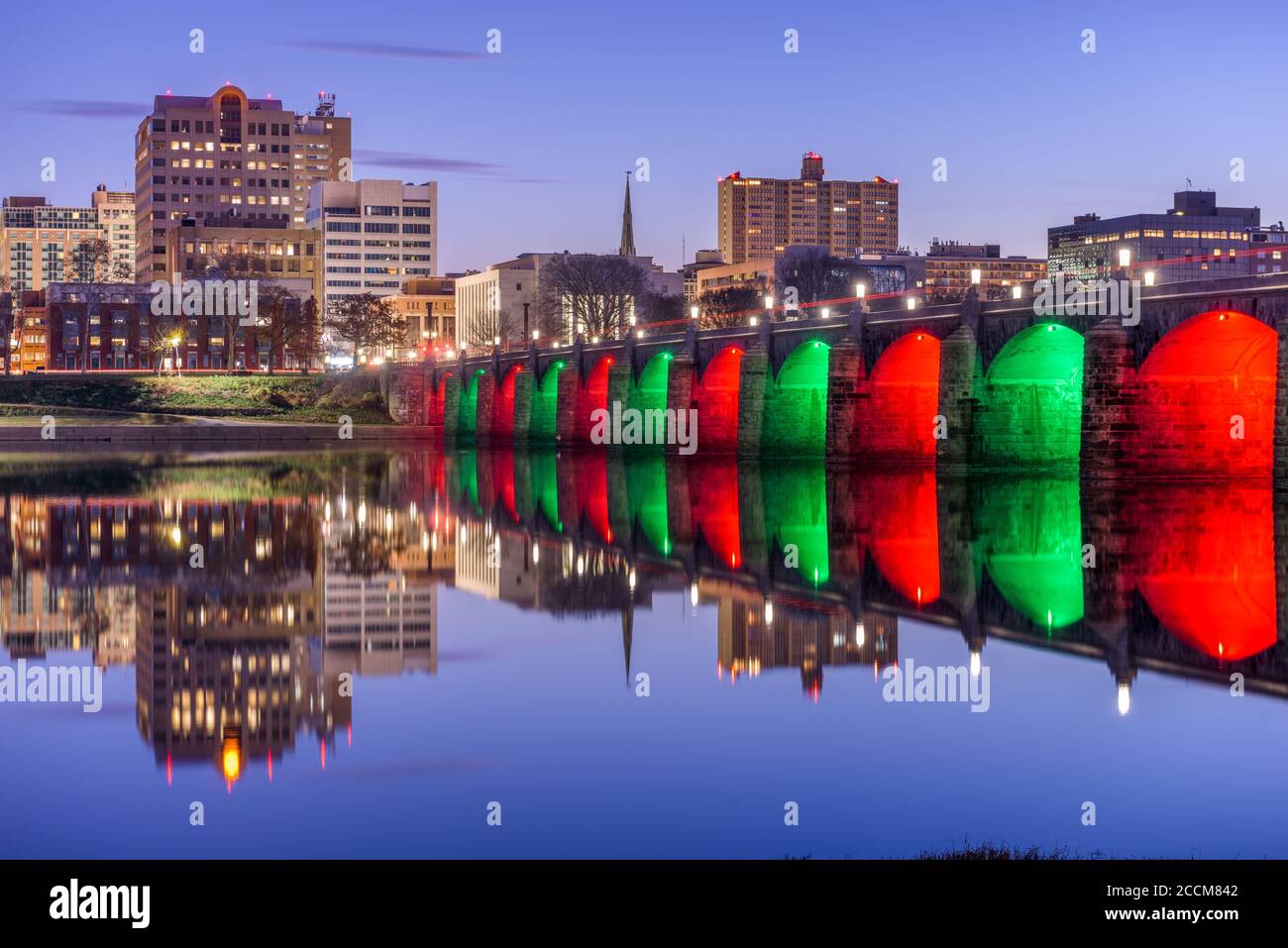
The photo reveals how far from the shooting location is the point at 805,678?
1764 cm

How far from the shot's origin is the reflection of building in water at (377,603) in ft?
62.5

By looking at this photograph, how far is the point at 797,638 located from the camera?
20266 millimetres

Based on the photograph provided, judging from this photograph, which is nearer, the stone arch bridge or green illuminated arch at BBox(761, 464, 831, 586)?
green illuminated arch at BBox(761, 464, 831, 586)

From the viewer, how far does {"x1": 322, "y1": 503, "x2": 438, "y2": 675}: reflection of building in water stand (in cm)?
1905

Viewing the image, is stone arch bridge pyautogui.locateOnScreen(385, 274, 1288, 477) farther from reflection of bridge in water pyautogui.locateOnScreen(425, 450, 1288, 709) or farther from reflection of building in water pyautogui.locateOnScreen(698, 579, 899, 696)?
reflection of building in water pyautogui.locateOnScreen(698, 579, 899, 696)

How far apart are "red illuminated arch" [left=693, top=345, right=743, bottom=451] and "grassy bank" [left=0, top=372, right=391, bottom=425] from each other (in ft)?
187

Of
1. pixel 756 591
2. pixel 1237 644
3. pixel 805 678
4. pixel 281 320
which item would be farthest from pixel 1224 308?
pixel 281 320

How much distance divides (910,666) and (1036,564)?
34.7 ft

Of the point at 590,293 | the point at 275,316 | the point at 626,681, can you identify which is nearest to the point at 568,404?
the point at 590,293

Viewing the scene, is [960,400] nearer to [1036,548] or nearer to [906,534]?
[906,534]

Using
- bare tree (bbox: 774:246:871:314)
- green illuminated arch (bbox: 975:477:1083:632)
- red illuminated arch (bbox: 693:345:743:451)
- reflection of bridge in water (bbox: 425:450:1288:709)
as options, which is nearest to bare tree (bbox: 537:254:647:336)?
bare tree (bbox: 774:246:871:314)

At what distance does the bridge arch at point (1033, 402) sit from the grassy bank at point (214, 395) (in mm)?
81625

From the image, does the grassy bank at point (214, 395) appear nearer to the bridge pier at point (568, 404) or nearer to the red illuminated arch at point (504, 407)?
the red illuminated arch at point (504, 407)
